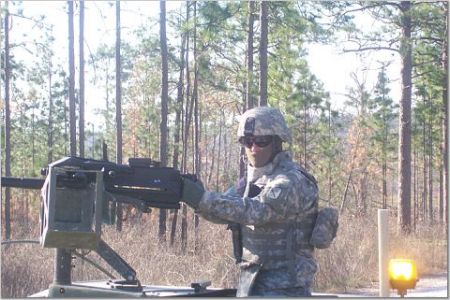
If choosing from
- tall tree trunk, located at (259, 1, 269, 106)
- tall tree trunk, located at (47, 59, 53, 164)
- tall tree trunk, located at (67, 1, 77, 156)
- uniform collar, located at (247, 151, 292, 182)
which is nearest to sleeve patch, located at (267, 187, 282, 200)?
uniform collar, located at (247, 151, 292, 182)

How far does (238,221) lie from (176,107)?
21287mm

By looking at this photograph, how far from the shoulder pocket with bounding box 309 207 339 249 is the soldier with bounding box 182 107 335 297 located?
0.13 feet

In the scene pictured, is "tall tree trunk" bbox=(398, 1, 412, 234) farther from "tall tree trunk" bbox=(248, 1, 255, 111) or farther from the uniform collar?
the uniform collar

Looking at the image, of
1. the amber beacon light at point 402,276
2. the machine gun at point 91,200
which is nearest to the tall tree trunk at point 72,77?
the machine gun at point 91,200

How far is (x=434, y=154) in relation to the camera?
104 feet

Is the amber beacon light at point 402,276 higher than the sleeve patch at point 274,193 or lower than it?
lower

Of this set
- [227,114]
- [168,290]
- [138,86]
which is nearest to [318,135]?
[227,114]

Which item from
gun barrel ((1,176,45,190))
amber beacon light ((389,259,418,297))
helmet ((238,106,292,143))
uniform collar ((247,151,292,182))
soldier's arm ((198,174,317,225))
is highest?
helmet ((238,106,292,143))

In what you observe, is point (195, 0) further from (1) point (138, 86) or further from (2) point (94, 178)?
(2) point (94, 178)

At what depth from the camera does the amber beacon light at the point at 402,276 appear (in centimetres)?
358

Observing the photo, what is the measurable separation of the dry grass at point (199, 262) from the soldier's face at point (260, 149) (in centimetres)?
538

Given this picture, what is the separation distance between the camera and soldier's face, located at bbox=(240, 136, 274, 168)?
12.3 ft

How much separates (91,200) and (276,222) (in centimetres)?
91

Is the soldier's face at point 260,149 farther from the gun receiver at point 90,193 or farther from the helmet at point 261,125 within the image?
the gun receiver at point 90,193
